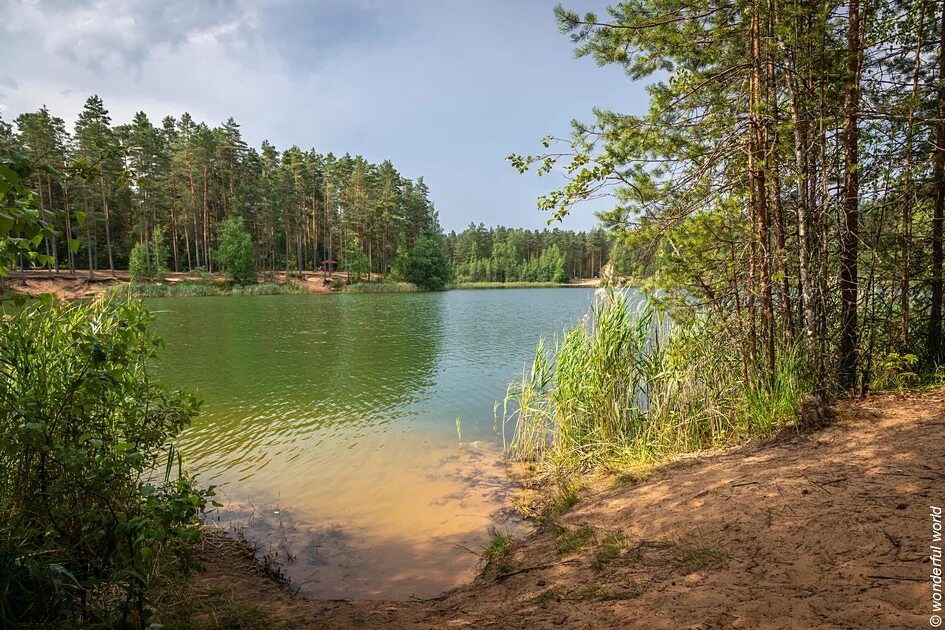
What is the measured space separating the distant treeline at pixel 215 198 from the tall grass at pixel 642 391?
1845 inches

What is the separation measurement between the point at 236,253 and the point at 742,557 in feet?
171

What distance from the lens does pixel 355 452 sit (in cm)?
751

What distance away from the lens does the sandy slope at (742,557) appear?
2107 millimetres

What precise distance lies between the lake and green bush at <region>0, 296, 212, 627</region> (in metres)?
0.79

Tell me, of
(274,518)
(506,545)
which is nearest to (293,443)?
(274,518)

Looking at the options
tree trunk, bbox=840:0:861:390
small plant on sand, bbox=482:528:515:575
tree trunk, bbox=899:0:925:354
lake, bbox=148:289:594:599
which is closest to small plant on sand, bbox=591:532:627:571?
small plant on sand, bbox=482:528:515:575

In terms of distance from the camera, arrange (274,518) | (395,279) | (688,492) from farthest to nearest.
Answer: (395,279), (274,518), (688,492)

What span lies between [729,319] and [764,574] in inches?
148

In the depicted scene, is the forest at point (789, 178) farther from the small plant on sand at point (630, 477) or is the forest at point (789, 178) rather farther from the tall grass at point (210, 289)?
the tall grass at point (210, 289)

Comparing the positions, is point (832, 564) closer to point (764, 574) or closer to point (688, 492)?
point (764, 574)

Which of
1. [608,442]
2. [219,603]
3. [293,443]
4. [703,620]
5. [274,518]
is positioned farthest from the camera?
[293,443]

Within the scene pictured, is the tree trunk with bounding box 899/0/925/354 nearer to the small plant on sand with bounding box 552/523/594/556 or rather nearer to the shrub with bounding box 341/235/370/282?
the small plant on sand with bounding box 552/523/594/556

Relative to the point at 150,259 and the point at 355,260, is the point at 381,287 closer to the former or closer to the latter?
the point at 355,260

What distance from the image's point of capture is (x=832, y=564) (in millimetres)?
2312
